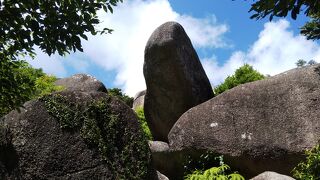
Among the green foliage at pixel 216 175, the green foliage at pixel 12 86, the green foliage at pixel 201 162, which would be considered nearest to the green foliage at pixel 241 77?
the green foliage at pixel 201 162

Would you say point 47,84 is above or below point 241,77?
above

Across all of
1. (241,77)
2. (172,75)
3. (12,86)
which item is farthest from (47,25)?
(241,77)

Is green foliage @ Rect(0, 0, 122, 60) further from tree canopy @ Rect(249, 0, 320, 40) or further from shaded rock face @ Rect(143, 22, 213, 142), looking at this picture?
shaded rock face @ Rect(143, 22, 213, 142)

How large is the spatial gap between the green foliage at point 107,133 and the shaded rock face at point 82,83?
8.11 metres

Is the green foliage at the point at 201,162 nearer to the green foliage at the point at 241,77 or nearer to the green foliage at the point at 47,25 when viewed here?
the green foliage at the point at 241,77

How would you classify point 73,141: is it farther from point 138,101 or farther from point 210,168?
point 138,101

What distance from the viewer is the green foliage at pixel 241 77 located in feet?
57.4

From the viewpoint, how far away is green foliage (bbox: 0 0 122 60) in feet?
13.6

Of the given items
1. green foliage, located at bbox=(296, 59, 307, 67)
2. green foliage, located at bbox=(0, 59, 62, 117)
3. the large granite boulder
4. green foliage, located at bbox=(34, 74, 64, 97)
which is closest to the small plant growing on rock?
the large granite boulder

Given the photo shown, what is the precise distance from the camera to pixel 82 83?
20703mm

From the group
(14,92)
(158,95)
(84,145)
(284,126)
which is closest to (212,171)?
(284,126)

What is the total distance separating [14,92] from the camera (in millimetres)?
4570

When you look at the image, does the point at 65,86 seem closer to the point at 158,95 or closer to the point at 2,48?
the point at 158,95

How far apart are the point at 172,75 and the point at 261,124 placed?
3657 millimetres
